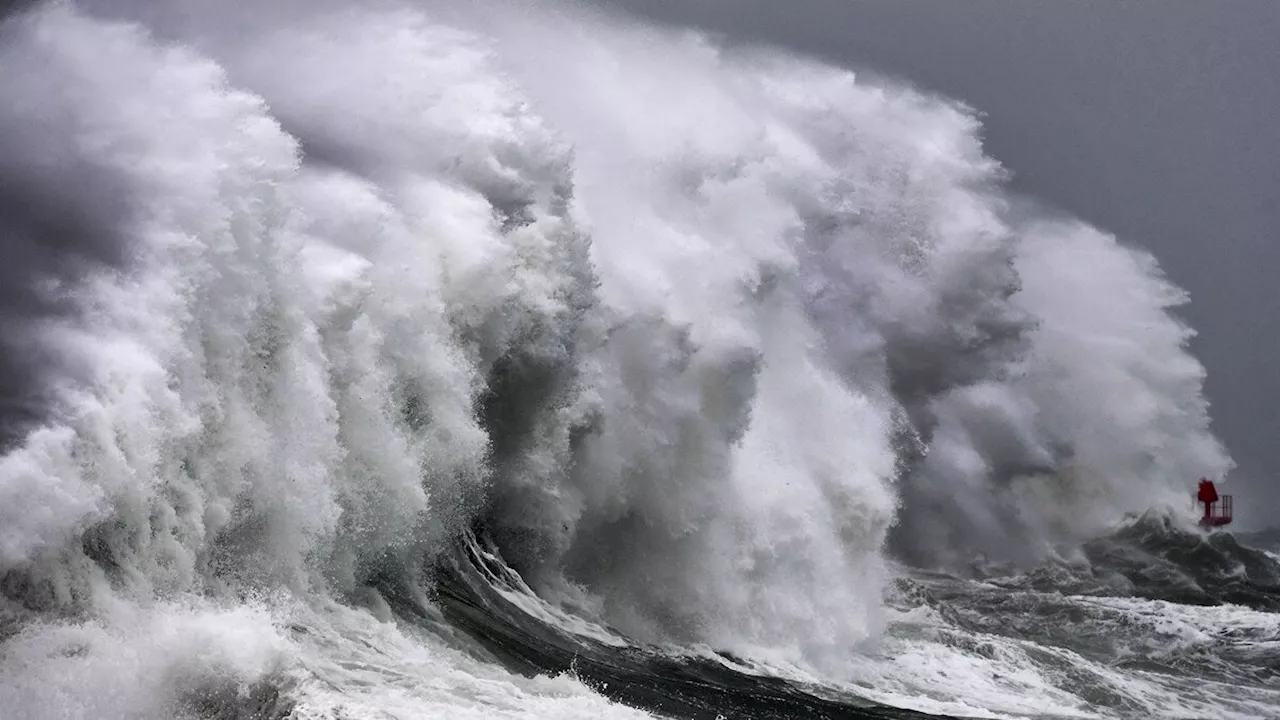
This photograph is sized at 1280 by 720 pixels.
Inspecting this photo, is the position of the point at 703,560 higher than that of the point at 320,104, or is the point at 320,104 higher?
the point at 320,104

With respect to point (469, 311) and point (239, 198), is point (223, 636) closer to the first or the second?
point (239, 198)

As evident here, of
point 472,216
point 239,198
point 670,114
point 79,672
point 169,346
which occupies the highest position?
point 670,114

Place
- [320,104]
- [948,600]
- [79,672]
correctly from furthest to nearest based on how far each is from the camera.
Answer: [948,600] → [320,104] → [79,672]

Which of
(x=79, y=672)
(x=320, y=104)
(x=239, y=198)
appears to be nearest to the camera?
(x=79, y=672)

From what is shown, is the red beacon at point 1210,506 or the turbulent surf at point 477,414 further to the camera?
the red beacon at point 1210,506

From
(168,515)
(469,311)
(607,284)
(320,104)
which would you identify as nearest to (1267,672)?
(607,284)

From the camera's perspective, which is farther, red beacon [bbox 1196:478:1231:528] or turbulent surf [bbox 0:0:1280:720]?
red beacon [bbox 1196:478:1231:528]

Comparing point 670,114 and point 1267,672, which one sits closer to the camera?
point 1267,672

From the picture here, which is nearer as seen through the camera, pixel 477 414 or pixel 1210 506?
pixel 477 414
